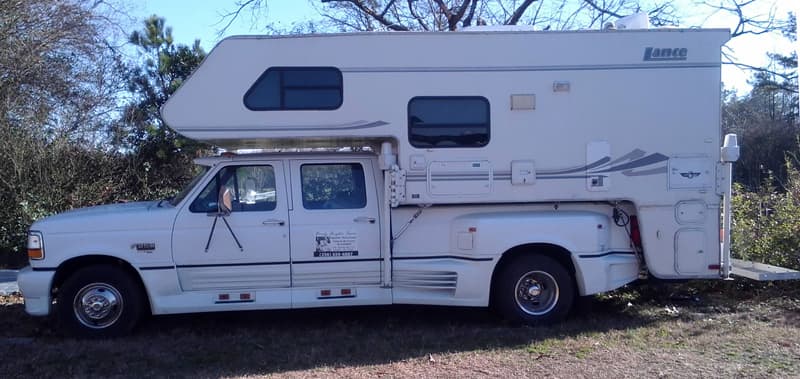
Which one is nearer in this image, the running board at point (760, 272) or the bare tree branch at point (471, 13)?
the running board at point (760, 272)

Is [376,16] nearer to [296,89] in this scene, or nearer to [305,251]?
[296,89]

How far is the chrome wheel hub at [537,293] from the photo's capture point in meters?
→ 6.88

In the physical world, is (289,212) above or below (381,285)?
above

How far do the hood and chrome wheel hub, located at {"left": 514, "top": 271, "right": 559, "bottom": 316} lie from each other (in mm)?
3585

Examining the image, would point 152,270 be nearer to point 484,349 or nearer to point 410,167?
point 410,167

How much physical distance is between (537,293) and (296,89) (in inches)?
126

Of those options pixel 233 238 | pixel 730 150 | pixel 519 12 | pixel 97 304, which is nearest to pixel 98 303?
pixel 97 304

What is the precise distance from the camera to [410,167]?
6.65 m

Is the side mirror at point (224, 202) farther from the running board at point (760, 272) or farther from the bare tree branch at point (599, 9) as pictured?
the bare tree branch at point (599, 9)

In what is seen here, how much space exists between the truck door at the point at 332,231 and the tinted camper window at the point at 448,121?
0.71m

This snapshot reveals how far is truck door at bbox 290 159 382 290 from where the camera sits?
262 inches

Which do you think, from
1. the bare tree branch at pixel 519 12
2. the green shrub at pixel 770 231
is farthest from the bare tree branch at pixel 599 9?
the green shrub at pixel 770 231

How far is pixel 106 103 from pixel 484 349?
33.0 feet

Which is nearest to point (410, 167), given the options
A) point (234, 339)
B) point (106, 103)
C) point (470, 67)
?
point (470, 67)
